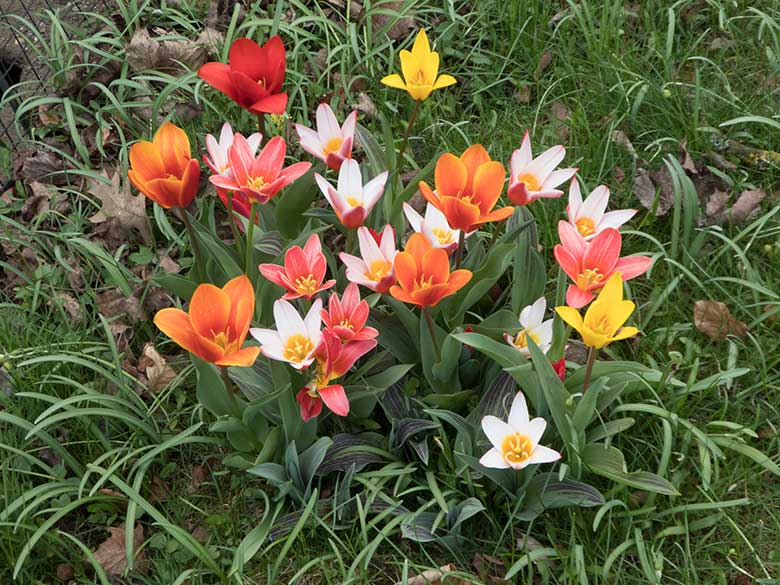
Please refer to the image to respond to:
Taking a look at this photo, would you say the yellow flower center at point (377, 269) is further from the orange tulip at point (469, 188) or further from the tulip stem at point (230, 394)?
the tulip stem at point (230, 394)

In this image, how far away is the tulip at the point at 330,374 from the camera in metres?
1.58

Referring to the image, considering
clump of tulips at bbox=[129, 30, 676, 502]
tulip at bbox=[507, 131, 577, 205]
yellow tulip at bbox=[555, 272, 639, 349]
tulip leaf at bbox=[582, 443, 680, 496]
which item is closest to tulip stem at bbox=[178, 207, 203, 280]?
clump of tulips at bbox=[129, 30, 676, 502]

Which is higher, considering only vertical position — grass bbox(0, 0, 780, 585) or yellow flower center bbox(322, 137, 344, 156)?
yellow flower center bbox(322, 137, 344, 156)

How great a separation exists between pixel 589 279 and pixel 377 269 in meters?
0.42

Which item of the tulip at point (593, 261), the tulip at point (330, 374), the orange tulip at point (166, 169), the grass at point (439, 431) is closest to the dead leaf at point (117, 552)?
the grass at point (439, 431)

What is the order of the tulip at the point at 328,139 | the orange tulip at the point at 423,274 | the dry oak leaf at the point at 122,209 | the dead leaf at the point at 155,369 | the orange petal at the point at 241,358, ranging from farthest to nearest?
the dry oak leaf at the point at 122,209
the dead leaf at the point at 155,369
the tulip at the point at 328,139
the orange tulip at the point at 423,274
the orange petal at the point at 241,358

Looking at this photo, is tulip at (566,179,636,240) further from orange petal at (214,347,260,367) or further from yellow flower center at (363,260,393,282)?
orange petal at (214,347,260,367)

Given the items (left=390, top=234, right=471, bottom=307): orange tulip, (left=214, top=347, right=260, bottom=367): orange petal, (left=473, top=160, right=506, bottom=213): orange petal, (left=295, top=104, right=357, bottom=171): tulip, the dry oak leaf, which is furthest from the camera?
the dry oak leaf

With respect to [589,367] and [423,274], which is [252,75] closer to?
[423,274]

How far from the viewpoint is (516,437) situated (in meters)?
1.61

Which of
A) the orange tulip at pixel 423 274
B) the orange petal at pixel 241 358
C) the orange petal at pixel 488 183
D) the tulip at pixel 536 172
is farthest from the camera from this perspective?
the tulip at pixel 536 172

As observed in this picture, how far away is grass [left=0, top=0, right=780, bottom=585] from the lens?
5.78ft

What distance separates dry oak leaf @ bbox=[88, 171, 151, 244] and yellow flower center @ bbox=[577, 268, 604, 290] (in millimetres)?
1388

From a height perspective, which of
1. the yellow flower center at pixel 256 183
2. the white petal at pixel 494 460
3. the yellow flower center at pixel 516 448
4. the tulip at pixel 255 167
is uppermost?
the tulip at pixel 255 167
